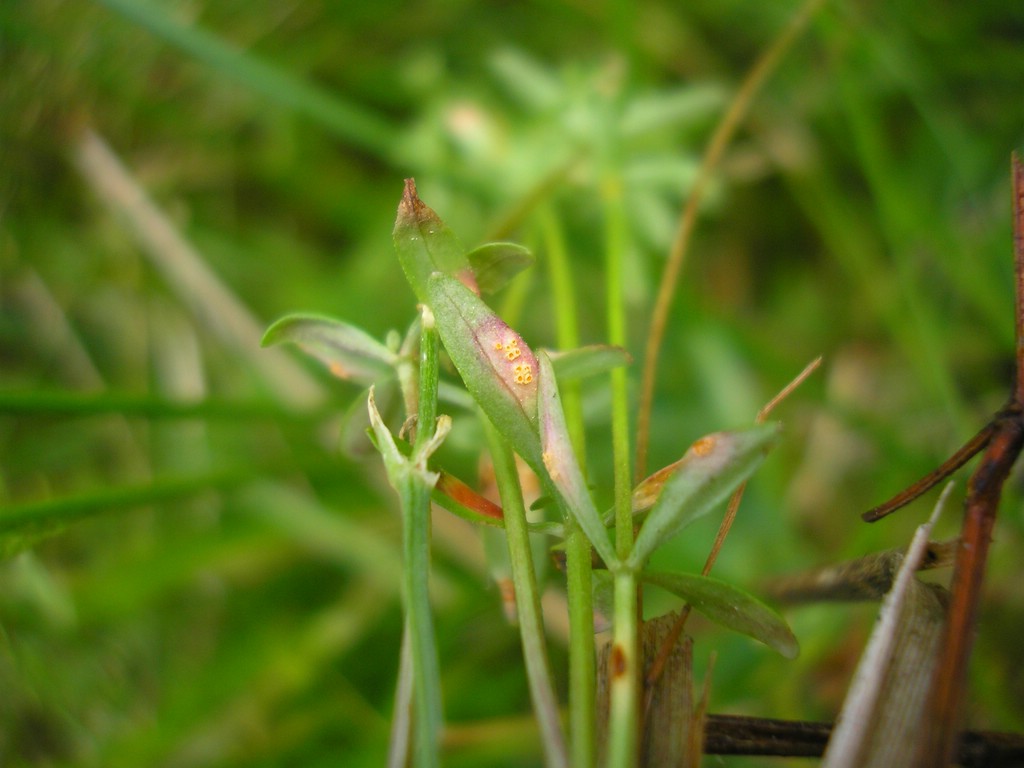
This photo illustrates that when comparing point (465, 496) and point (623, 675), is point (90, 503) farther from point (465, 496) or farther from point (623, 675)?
point (623, 675)

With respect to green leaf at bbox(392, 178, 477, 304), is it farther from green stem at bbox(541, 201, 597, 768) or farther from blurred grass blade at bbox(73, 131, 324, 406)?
blurred grass blade at bbox(73, 131, 324, 406)

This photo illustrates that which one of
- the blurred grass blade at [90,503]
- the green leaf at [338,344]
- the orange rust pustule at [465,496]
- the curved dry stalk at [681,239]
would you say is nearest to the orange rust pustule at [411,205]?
the green leaf at [338,344]

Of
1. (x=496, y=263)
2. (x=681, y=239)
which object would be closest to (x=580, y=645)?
(x=496, y=263)

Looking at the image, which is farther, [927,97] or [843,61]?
[927,97]

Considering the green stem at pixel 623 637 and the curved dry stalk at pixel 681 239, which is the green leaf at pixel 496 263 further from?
the curved dry stalk at pixel 681 239

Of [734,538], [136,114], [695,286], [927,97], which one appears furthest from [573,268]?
[136,114]

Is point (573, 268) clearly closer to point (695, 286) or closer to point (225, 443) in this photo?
point (695, 286)
